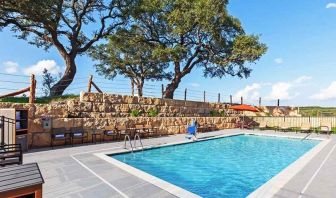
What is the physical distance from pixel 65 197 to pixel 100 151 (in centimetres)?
581

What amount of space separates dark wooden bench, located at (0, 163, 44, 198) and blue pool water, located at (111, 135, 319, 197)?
4.68m

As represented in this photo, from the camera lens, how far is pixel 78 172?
778cm

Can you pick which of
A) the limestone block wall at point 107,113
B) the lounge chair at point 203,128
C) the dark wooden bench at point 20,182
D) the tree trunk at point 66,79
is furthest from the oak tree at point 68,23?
the dark wooden bench at point 20,182

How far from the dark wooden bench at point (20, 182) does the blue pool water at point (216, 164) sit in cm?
468

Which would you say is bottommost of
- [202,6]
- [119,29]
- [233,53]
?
[233,53]

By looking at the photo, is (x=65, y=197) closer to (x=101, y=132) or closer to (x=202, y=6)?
(x=101, y=132)

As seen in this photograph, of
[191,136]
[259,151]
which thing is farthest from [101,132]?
[259,151]

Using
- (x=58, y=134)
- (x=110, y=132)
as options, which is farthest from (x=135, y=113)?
(x=58, y=134)

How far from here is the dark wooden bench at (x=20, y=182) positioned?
10.00 feet

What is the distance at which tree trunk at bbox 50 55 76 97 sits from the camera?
19.0 metres

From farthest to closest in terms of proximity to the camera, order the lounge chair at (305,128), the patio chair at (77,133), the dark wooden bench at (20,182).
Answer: the lounge chair at (305,128)
the patio chair at (77,133)
the dark wooden bench at (20,182)

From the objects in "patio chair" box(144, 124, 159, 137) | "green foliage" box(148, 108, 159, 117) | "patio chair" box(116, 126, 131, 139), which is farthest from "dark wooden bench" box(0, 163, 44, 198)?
"green foliage" box(148, 108, 159, 117)

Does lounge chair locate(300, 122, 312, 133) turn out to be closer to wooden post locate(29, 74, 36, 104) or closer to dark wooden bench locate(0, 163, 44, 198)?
wooden post locate(29, 74, 36, 104)

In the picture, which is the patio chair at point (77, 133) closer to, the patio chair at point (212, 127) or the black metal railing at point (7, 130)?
the black metal railing at point (7, 130)
